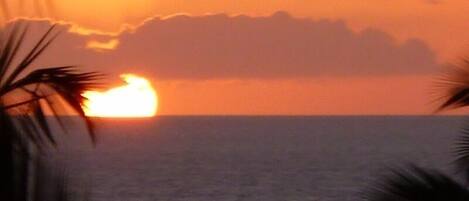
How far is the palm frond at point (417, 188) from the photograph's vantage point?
928 centimetres

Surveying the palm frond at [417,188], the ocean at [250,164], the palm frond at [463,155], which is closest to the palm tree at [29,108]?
the palm frond at [417,188]

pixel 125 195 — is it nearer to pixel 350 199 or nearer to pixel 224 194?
pixel 224 194

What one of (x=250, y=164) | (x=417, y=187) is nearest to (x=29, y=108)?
(x=417, y=187)

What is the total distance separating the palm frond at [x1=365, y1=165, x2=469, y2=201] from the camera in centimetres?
928

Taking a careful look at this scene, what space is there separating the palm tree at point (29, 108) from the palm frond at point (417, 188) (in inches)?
81.3

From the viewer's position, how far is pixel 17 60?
29.7ft

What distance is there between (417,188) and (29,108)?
2743mm

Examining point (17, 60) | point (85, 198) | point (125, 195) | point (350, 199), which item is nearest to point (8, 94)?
point (17, 60)

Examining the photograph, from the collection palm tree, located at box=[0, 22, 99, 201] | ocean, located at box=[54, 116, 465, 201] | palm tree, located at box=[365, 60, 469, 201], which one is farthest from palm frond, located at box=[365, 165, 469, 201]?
ocean, located at box=[54, 116, 465, 201]

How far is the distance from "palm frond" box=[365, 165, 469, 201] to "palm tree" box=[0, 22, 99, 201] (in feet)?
6.77

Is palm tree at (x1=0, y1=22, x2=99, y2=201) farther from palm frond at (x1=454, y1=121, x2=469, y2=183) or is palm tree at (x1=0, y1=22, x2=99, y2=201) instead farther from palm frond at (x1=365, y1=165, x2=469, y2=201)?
palm frond at (x1=454, y1=121, x2=469, y2=183)

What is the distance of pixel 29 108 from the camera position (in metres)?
9.16

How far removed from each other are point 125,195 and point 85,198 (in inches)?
2574

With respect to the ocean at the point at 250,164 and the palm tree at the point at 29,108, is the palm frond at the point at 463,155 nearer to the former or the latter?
the palm tree at the point at 29,108
